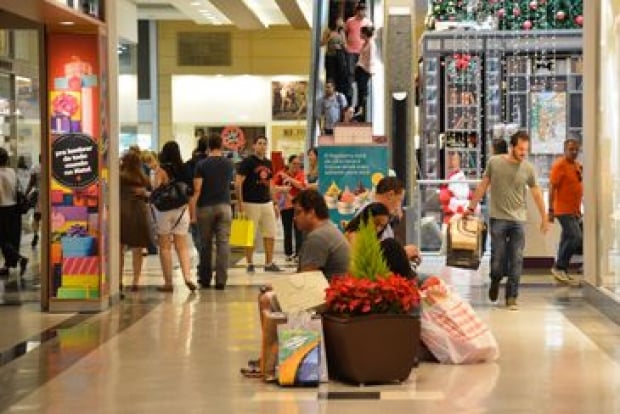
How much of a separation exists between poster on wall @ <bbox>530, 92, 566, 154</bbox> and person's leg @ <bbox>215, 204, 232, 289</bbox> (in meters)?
8.48

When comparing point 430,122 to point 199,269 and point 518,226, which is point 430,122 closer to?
point 199,269

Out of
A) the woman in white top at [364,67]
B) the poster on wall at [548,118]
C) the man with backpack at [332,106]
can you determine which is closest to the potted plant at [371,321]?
the woman in white top at [364,67]

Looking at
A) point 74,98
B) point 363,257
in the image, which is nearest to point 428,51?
point 74,98

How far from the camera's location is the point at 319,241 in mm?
7855

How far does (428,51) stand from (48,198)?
1088cm

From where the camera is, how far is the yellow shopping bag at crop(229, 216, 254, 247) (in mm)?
14461

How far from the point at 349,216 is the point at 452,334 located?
3.32 metres

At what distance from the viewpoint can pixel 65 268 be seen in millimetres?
11164

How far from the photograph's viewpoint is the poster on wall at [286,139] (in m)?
30.7

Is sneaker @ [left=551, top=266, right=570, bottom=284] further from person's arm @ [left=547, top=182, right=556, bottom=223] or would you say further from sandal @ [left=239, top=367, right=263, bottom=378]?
sandal @ [left=239, top=367, right=263, bottom=378]

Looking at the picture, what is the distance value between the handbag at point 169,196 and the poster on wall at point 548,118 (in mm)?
8833

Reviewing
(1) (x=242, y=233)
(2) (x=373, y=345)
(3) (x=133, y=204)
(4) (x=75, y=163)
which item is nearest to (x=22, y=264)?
(1) (x=242, y=233)

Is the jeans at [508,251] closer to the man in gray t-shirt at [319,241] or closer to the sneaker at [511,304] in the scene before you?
the sneaker at [511,304]

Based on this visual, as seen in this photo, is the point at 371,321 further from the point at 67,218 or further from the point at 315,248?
the point at 67,218
